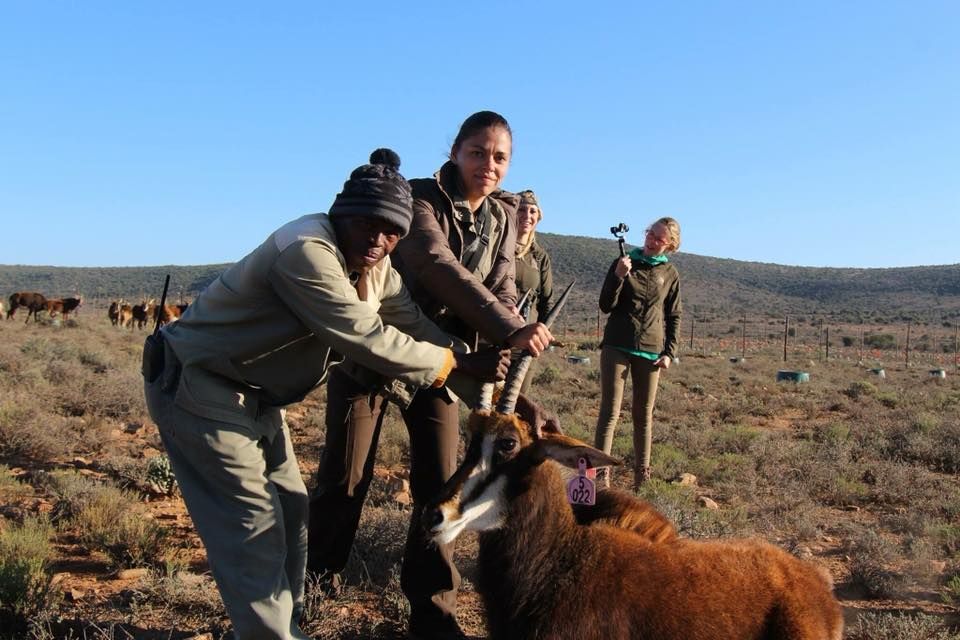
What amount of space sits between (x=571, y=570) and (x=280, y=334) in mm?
1671

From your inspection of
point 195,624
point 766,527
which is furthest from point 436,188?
point 766,527

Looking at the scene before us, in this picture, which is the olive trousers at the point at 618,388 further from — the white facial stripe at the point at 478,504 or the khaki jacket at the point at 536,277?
the white facial stripe at the point at 478,504

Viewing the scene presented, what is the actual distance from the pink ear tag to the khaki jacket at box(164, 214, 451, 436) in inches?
34.1

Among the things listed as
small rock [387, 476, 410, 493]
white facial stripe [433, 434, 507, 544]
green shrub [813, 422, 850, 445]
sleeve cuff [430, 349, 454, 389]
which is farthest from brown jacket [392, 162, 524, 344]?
green shrub [813, 422, 850, 445]

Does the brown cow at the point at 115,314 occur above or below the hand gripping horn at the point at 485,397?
below

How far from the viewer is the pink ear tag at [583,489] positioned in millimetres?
3582

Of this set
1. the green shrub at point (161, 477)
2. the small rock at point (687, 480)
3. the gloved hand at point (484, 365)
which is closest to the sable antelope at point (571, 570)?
the gloved hand at point (484, 365)

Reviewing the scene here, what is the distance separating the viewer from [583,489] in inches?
143

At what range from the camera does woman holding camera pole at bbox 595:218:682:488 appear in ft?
24.1

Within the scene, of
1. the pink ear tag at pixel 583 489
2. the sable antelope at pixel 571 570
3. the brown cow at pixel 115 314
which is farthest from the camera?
the brown cow at pixel 115 314

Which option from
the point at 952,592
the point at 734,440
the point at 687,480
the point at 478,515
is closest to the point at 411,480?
the point at 478,515

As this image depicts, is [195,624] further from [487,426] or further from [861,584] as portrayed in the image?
[861,584]

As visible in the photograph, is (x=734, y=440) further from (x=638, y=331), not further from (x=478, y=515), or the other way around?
(x=478, y=515)

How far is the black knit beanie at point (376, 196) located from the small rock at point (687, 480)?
6.82 m
